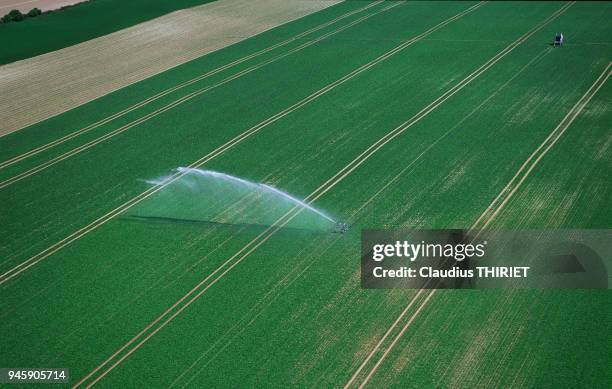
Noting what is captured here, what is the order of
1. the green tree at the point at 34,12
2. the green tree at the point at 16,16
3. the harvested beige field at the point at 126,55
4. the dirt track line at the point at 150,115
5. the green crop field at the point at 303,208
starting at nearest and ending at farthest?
the green crop field at the point at 303,208 → the dirt track line at the point at 150,115 → the harvested beige field at the point at 126,55 → the green tree at the point at 16,16 → the green tree at the point at 34,12

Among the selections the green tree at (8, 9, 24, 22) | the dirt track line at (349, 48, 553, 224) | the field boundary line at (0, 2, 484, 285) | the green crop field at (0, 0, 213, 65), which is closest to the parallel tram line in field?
the dirt track line at (349, 48, 553, 224)

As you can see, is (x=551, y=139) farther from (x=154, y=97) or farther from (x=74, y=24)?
(x=74, y=24)

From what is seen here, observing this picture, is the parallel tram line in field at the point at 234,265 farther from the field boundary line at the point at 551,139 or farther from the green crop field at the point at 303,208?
the field boundary line at the point at 551,139

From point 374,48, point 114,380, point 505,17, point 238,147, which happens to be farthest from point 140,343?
point 505,17

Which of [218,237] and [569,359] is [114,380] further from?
[569,359]

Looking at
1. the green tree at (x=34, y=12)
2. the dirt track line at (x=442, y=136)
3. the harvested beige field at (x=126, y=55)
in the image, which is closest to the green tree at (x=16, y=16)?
the green tree at (x=34, y=12)

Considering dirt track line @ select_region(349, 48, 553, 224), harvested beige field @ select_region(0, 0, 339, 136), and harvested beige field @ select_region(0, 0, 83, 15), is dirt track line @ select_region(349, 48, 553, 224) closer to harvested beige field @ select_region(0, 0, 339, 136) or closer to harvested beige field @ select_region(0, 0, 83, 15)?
harvested beige field @ select_region(0, 0, 339, 136)

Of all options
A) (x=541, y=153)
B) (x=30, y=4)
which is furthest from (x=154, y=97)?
(x=30, y=4)
